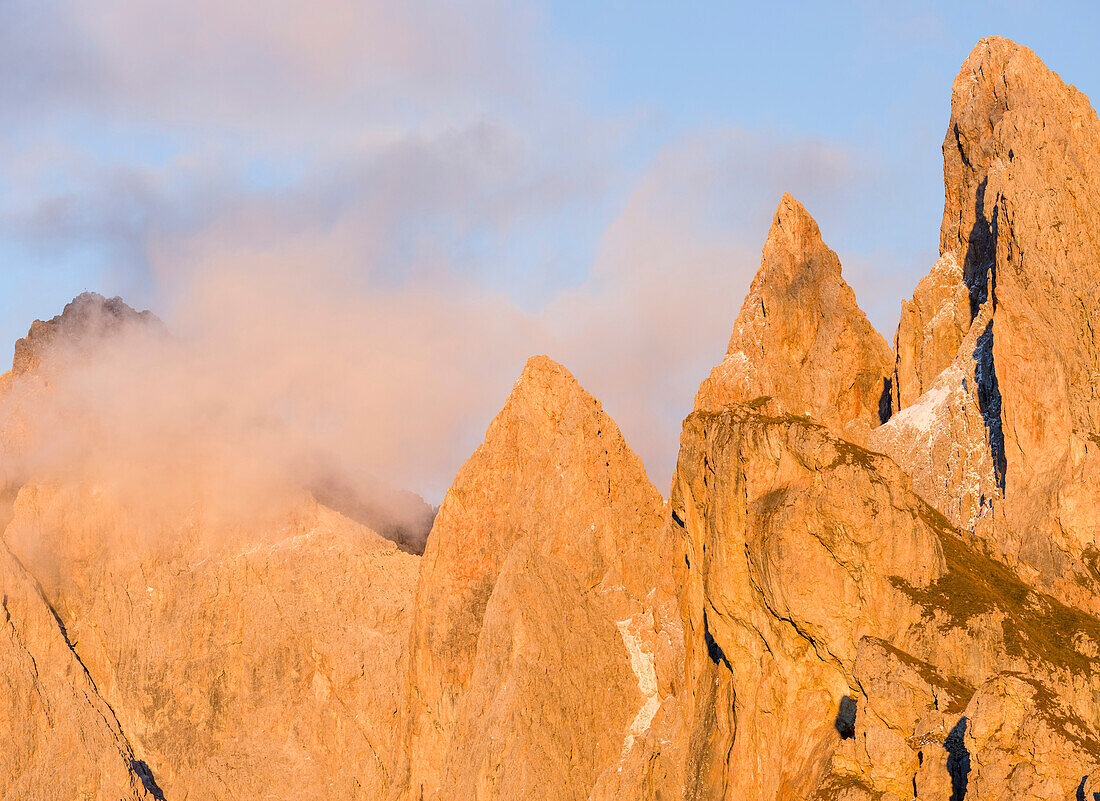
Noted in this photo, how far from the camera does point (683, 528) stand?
11294cm

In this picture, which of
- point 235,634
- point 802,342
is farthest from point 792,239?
point 235,634

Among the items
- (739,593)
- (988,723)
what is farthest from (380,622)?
(988,723)

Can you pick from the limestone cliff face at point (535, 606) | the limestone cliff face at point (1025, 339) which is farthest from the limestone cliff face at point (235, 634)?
the limestone cliff face at point (1025, 339)

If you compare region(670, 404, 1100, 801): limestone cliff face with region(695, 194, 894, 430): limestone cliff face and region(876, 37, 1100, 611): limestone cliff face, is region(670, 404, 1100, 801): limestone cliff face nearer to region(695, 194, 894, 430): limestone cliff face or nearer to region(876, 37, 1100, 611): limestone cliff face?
region(876, 37, 1100, 611): limestone cliff face

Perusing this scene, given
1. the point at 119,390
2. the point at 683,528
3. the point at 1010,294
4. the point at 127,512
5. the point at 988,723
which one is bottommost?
the point at 988,723

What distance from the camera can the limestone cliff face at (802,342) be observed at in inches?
5202

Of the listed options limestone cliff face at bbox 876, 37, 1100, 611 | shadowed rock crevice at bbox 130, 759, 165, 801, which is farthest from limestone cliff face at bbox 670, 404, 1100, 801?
shadowed rock crevice at bbox 130, 759, 165, 801

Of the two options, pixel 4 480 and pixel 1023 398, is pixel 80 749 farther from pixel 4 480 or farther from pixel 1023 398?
pixel 1023 398

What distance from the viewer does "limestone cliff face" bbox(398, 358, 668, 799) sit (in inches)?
5103

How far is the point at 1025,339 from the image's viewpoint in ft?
350

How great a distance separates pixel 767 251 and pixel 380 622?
5655 cm

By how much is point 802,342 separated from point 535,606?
A: 89.3 feet

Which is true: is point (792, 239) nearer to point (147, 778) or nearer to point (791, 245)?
point (791, 245)

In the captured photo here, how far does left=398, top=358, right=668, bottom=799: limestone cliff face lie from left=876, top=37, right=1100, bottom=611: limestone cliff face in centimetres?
2796
